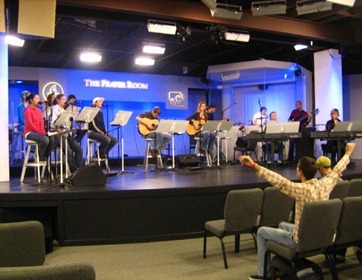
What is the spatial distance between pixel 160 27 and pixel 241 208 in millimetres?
4950

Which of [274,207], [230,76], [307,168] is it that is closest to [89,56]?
[230,76]

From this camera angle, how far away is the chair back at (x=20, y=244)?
2.58 meters

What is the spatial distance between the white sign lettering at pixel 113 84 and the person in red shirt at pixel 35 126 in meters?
6.54

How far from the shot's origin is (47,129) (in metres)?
6.21

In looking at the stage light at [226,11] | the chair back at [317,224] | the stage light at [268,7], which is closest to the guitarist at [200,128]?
the stage light at [226,11]

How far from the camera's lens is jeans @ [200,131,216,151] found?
9219mm

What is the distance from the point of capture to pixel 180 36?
8.40 m

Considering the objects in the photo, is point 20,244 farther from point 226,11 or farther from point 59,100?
point 226,11

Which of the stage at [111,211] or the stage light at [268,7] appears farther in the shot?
the stage light at [268,7]

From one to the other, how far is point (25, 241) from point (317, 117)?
8910 millimetres

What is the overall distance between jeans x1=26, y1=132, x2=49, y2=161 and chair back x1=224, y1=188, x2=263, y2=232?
353 centimetres

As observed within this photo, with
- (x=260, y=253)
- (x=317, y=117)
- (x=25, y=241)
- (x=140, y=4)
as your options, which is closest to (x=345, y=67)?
(x=317, y=117)

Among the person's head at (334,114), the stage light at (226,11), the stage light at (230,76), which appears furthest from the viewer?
the stage light at (230,76)

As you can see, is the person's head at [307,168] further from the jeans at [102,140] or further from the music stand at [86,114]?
the jeans at [102,140]
